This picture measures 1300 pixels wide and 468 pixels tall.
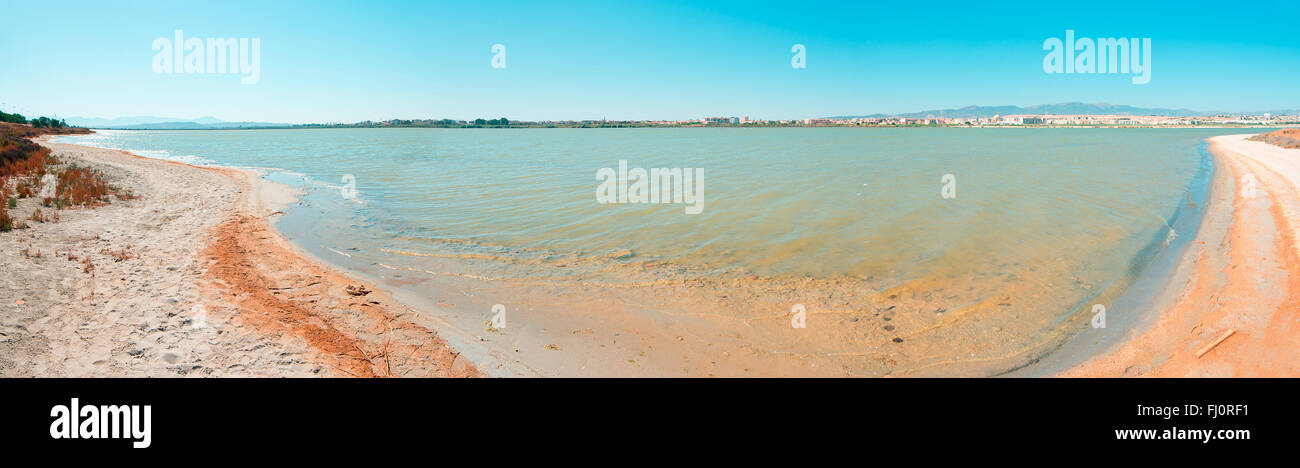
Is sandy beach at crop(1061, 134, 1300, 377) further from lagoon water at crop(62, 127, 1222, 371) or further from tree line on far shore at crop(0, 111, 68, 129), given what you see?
tree line on far shore at crop(0, 111, 68, 129)

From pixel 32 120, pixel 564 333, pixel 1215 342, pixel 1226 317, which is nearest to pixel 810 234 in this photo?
pixel 1226 317

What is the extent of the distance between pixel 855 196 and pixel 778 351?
48.6ft

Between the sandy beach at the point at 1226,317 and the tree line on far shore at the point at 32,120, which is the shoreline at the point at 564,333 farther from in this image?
the tree line on far shore at the point at 32,120

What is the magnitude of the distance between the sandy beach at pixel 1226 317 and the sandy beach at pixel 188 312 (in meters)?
7.69

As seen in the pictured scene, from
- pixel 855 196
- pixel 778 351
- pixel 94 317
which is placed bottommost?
pixel 778 351

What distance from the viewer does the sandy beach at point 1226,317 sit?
5871 millimetres

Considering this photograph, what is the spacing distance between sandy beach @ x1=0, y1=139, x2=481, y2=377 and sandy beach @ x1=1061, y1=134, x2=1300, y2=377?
7691 mm

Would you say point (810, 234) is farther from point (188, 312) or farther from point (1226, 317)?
point (188, 312)

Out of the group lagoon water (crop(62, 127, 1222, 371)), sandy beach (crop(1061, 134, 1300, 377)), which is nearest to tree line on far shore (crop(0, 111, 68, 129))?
lagoon water (crop(62, 127, 1222, 371))

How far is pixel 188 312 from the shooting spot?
22.6ft

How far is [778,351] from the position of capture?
6.57 meters

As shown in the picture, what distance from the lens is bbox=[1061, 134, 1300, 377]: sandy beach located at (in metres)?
5.87
